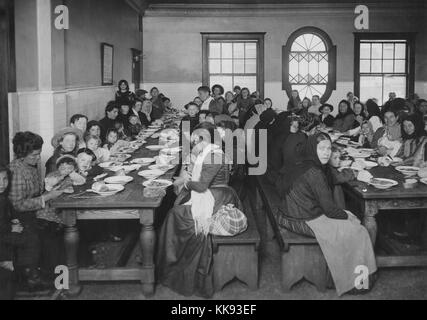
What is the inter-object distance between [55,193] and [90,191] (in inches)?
9.9

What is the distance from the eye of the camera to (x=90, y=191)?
3.64 m

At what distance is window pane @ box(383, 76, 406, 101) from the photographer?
1226 cm

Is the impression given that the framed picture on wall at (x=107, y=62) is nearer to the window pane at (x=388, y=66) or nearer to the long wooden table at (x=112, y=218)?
the long wooden table at (x=112, y=218)

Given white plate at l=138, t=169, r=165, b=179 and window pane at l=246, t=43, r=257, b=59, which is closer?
white plate at l=138, t=169, r=165, b=179

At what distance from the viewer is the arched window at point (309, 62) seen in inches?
478

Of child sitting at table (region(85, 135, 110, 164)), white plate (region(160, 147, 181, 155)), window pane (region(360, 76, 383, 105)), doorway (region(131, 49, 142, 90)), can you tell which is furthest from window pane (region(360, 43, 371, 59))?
child sitting at table (region(85, 135, 110, 164))

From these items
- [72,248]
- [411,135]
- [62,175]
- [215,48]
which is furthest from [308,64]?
[72,248]

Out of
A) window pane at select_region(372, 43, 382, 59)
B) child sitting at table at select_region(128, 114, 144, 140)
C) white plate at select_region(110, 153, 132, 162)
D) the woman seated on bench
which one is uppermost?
window pane at select_region(372, 43, 382, 59)

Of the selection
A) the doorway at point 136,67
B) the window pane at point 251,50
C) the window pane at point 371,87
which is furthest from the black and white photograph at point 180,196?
the window pane at point 251,50

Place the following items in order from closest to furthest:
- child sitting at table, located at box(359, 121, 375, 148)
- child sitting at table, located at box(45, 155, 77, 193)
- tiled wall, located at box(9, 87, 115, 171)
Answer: child sitting at table, located at box(45, 155, 77, 193) → tiled wall, located at box(9, 87, 115, 171) → child sitting at table, located at box(359, 121, 375, 148)

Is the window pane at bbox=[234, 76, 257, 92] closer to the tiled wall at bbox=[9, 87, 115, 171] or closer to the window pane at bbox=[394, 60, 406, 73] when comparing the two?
the window pane at bbox=[394, 60, 406, 73]

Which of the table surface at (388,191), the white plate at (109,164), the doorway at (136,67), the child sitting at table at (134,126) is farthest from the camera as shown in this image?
the doorway at (136,67)

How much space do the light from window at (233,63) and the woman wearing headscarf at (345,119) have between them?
4.26 meters

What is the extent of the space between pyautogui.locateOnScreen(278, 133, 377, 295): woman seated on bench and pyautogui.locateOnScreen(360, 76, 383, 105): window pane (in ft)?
30.7
